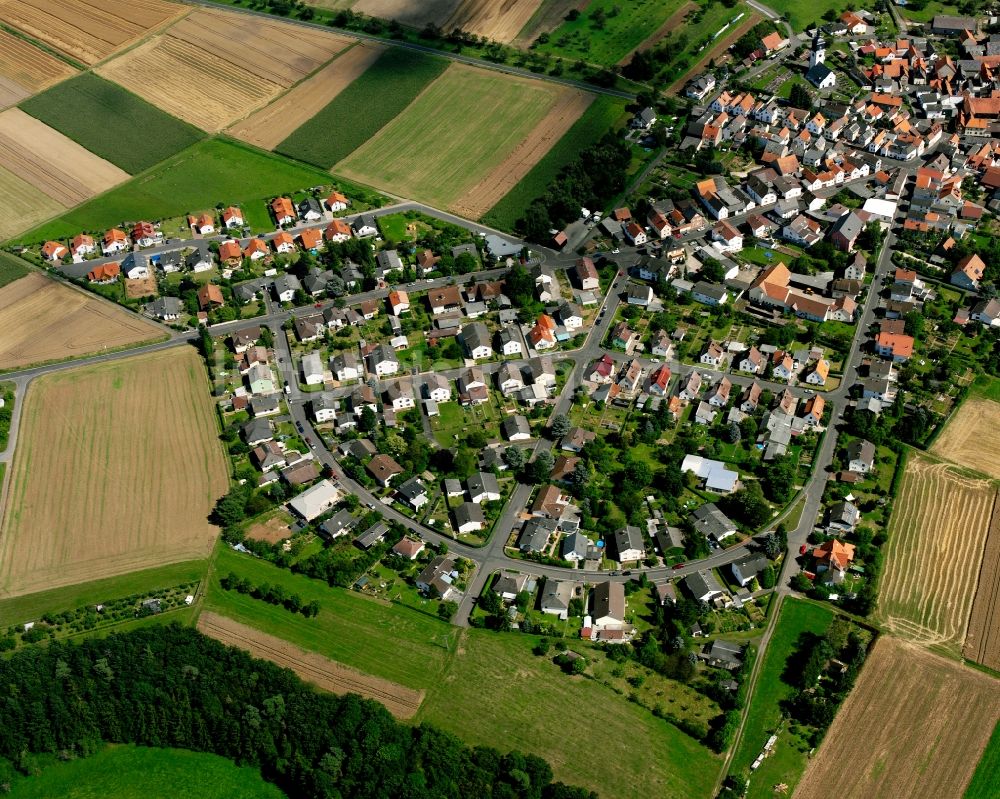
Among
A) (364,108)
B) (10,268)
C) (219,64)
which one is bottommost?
(10,268)

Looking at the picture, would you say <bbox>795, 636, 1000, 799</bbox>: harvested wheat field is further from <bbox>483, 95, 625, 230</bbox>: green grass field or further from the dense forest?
<bbox>483, 95, 625, 230</bbox>: green grass field


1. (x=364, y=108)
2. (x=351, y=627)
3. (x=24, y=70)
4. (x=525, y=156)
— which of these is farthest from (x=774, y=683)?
(x=24, y=70)

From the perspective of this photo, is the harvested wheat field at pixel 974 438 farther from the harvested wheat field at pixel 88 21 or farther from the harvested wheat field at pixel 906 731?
the harvested wheat field at pixel 88 21

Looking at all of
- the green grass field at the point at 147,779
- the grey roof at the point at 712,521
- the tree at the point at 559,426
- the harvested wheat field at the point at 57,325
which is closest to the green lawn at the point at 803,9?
the tree at the point at 559,426

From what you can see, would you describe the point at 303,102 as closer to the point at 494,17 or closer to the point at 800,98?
the point at 494,17

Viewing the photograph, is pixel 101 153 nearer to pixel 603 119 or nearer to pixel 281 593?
pixel 603 119

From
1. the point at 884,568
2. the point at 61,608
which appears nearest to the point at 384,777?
the point at 61,608

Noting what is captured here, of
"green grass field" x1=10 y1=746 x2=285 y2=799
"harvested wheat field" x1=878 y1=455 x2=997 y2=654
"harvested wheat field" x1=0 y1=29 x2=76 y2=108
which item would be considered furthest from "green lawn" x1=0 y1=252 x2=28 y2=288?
"harvested wheat field" x1=878 y1=455 x2=997 y2=654
